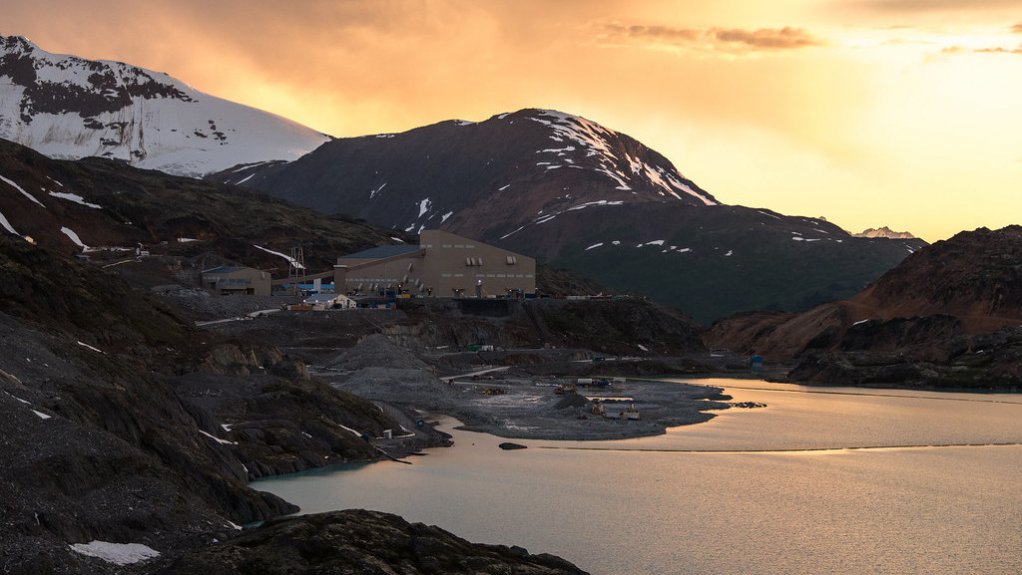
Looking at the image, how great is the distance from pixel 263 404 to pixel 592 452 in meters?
23.3

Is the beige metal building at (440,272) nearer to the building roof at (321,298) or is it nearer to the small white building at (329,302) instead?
the building roof at (321,298)

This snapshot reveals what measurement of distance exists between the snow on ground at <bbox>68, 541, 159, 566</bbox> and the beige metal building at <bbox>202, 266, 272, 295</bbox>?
137m

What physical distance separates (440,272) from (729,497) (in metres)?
121

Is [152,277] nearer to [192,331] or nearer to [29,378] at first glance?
[192,331]

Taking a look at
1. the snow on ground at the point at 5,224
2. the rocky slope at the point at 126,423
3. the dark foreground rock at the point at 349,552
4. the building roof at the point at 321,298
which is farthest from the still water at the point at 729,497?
the snow on ground at the point at 5,224

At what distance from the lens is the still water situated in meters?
52.6

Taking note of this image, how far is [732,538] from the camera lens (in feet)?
182

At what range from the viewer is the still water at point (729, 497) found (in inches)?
2069

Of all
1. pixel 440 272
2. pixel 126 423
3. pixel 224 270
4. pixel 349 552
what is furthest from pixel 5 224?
pixel 349 552

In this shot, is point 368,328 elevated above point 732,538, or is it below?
above

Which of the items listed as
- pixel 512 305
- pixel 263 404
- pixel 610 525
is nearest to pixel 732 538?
pixel 610 525

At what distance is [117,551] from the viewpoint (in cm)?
3812

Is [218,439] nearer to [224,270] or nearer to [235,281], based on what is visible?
[235,281]

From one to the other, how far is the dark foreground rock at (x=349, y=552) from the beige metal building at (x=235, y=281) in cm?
14079
